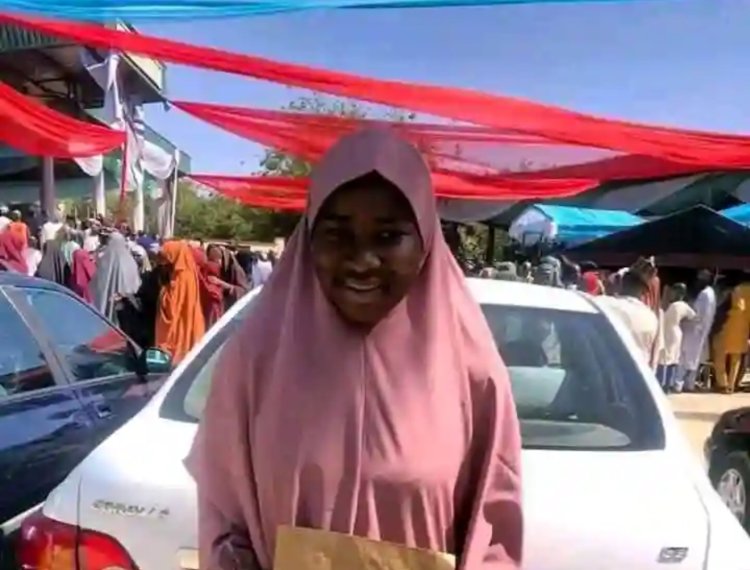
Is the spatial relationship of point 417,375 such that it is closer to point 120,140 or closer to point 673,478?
point 673,478

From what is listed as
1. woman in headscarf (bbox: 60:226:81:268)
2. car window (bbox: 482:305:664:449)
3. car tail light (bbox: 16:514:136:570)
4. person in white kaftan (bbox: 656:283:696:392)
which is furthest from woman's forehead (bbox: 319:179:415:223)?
person in white kaftan (bbox: 656:283:696:392)

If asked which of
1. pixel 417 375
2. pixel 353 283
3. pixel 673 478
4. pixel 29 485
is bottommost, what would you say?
pixel 29 485

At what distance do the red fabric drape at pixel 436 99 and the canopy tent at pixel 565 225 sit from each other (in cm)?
1297

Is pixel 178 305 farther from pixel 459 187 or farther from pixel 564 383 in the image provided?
pixel 564 383

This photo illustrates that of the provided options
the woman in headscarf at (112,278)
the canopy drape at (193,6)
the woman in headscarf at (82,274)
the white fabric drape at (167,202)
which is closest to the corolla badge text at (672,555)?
the canopy drape at (193,6)

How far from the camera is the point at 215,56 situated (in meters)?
3.63

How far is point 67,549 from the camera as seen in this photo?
9.11 ft

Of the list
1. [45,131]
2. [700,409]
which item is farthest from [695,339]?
[45,131]

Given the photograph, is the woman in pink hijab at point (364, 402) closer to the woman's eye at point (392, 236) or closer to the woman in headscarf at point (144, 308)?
the woman's eye at point (392, 236)

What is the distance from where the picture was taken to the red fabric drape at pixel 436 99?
3.63 metres

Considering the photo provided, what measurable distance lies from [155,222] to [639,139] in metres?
13.5

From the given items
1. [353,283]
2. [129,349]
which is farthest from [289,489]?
[129,349]

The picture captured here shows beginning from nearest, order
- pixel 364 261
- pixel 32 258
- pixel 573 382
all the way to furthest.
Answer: pixel 364 261 → pixel 573 382 → pixel 32 258

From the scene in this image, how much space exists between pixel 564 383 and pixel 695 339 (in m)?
11.3
